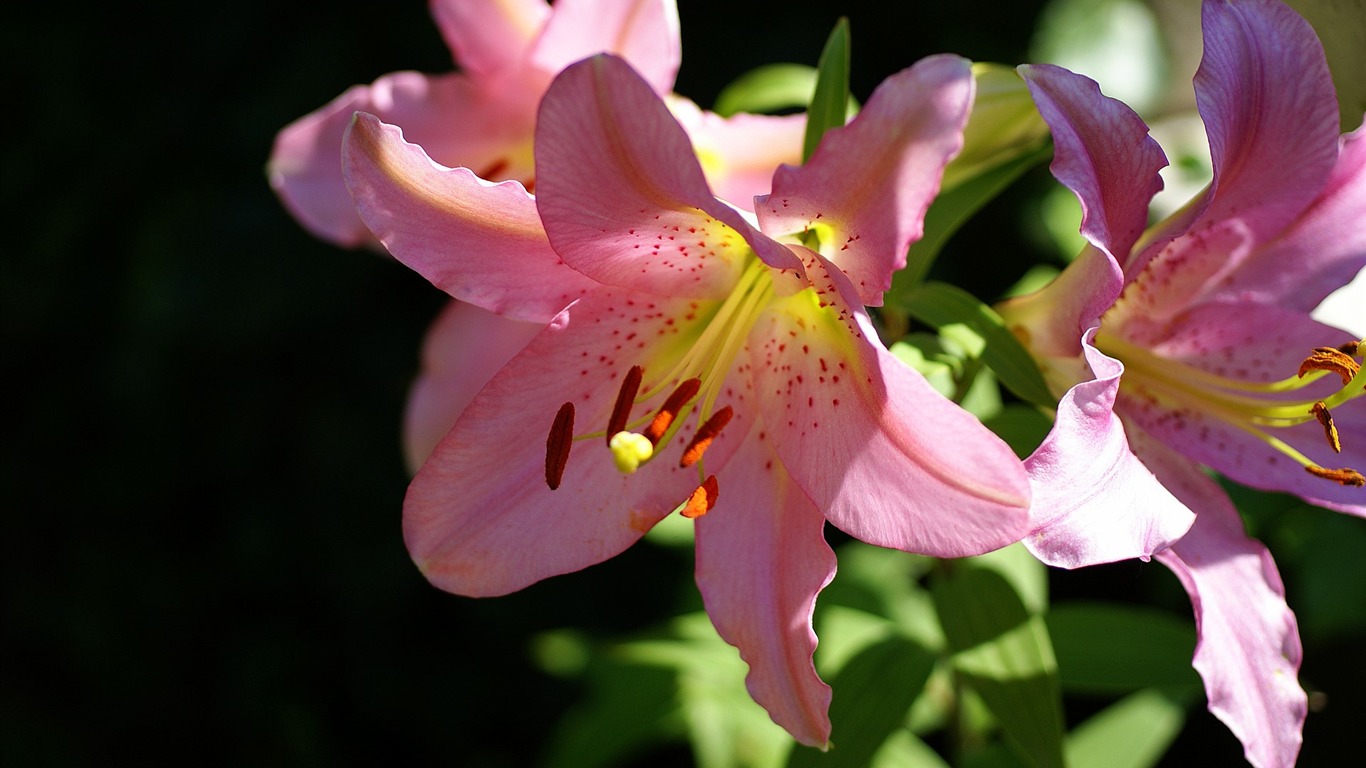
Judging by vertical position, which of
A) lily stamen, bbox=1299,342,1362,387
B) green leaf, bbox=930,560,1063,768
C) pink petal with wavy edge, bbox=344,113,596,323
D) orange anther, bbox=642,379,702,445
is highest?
pink petal with wavy edge, bbox=344,113,596,323

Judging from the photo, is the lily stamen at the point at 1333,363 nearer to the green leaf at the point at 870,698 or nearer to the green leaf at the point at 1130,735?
the green leaf at the point at 870,698

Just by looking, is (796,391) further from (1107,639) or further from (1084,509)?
(1107,639)

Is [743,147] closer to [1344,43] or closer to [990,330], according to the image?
[990,330]

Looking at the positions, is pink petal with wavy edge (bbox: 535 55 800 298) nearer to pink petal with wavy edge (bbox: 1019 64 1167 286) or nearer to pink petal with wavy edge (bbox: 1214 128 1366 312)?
pink petal with wavy edge (bbox: 1019 64 1167 286)

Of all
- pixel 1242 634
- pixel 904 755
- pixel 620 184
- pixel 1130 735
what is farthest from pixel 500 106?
pixel 1130 735

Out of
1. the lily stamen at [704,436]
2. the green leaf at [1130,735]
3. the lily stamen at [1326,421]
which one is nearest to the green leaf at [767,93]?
the lily stamen at [704,436]

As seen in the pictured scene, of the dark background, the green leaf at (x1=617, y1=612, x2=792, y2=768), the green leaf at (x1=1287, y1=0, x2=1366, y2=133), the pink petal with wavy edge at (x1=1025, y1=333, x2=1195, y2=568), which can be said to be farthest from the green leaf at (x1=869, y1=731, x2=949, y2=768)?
the green leaf at (x1=1287, y1=0, x2=1366, y2=133)
